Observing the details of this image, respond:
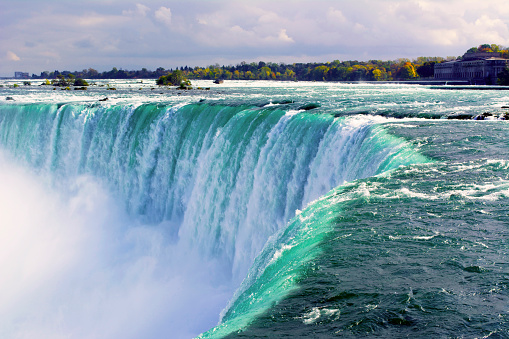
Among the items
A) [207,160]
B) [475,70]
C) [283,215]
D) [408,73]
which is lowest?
[283,215]

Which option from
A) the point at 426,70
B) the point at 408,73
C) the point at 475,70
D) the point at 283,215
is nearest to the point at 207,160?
the point at 283,215

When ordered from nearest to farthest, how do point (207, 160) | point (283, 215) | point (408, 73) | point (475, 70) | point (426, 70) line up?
point (283, 215) < point (207, 160) < point (475, 70) < point (426, 70) < point (408, 73)

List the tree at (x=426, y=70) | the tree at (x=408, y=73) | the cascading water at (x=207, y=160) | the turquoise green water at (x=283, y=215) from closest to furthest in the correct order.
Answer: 1. the turquoise green water at (x=283, y=215)
2. the cascading water at (x=207, y=160)
3. the tree at (x=426, y=70)
4. the tree at (x=408, y=73)

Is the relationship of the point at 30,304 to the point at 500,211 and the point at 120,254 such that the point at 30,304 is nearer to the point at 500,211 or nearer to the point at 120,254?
the point at 120,254

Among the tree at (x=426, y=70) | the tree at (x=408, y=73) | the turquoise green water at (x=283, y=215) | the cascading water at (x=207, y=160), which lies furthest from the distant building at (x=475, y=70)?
the cascading water at (x=207, y=160)

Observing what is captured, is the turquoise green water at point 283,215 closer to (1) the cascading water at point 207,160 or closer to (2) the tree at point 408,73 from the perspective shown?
(1) the cascading water at point 207,160

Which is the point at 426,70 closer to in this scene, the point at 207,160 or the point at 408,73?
the point at 408,73

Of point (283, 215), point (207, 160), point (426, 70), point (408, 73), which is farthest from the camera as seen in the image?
point (408, 73)

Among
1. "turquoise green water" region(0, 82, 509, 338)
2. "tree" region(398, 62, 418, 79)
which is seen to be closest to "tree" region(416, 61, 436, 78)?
"tree" region(398, 62, 418, 79)
